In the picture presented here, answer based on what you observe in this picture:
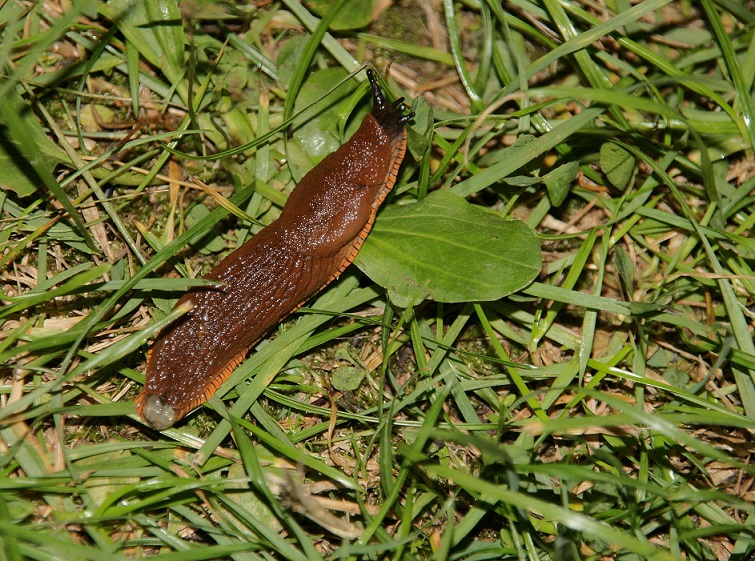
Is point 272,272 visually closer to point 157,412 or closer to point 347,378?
point 347,378

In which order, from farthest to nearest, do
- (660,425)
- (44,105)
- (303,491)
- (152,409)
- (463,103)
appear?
(463,103)
(44,105)
(152,409)
(303,491)
(660,425)

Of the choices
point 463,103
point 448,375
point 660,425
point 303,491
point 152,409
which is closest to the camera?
point 660,425

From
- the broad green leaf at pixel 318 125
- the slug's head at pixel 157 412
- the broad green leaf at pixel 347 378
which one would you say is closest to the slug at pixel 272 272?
the slug's head at pixel 157 412

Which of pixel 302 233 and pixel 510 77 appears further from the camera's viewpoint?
pixel 510 77

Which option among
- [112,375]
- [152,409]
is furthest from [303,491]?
[112,375]

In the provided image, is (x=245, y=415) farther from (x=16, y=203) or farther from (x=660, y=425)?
(x=660, y=425)

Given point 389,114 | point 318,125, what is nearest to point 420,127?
point 389,114

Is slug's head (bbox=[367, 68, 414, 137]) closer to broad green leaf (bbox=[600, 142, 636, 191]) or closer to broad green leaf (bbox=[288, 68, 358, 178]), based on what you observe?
broad green leaf (bbox=[288, 68, 358, 178])
